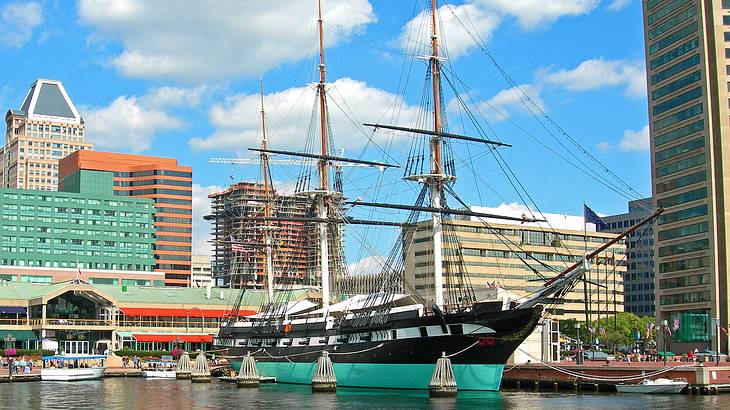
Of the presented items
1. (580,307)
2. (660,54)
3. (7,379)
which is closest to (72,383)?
(7,379)

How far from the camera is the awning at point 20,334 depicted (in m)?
129

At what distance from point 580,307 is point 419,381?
122863 millimetres

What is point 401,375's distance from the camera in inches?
2849

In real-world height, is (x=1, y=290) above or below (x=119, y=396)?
above

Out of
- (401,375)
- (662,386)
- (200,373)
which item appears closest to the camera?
(662,386)

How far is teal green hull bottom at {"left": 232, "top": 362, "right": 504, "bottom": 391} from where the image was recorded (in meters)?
68.4

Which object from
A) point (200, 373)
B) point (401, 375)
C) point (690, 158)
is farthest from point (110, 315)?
point (690, 158)

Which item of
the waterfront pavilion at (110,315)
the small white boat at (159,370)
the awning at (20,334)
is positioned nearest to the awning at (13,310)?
the waterfront pavilion at (110,315)

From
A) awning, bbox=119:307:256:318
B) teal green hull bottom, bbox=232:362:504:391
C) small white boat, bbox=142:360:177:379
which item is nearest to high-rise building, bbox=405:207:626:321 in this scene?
awning, bbox=119:307:256:318

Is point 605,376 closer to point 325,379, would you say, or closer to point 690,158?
point 325,379

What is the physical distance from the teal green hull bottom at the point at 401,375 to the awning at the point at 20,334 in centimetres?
5864

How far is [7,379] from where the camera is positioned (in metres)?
96.0

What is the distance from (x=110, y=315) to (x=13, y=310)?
1319cm

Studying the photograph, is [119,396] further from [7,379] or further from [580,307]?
[580,307]
